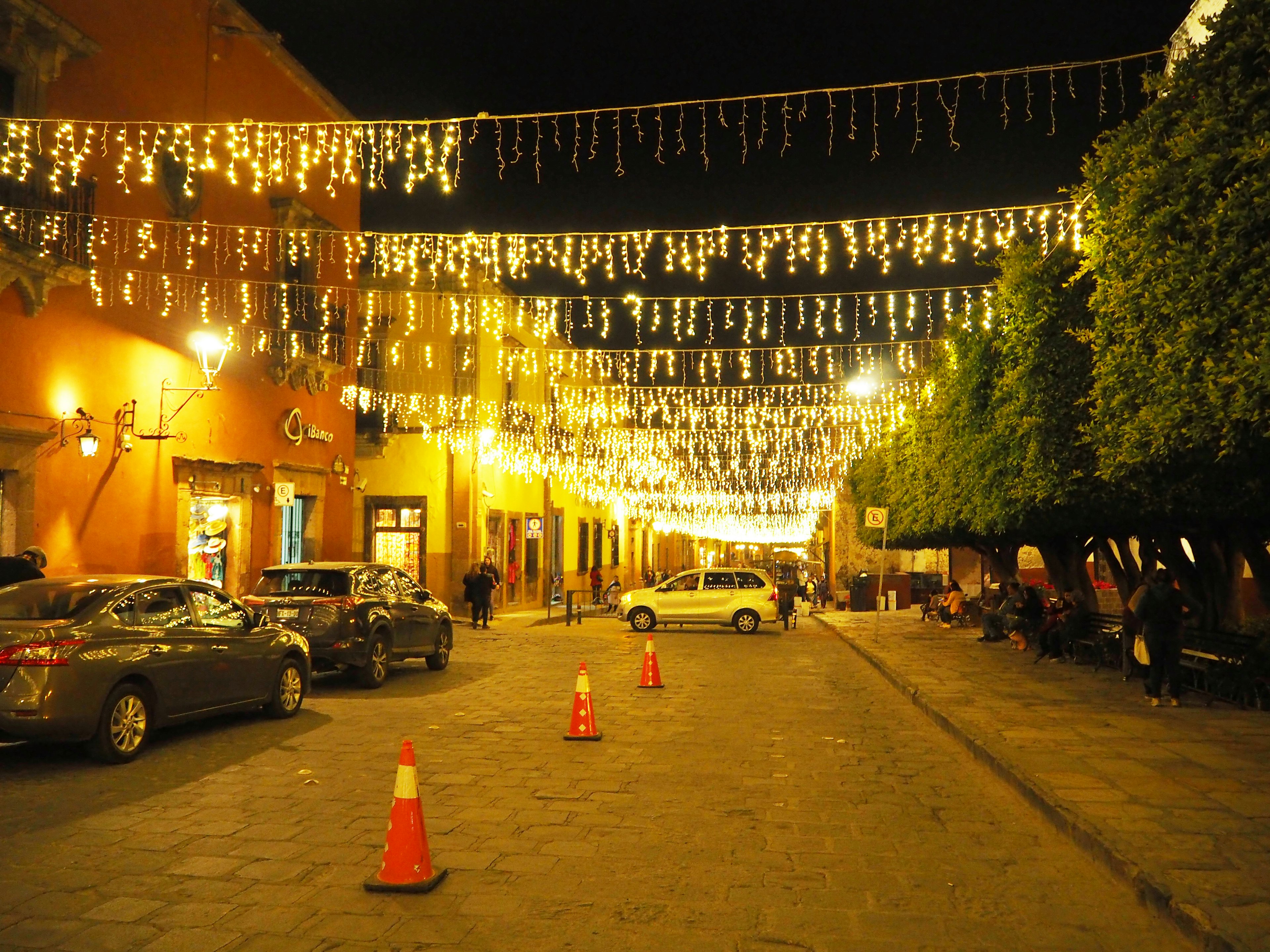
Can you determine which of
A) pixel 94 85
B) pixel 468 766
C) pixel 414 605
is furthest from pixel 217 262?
pixel 468 766

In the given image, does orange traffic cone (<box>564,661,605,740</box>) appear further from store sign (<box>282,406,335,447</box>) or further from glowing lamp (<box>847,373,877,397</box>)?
glowing lamp (<box>847,373,877,397</box>)

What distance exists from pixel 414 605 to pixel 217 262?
344 inches

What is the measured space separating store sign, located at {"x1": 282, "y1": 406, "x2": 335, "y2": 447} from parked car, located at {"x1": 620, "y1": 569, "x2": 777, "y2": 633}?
8971 millimetres

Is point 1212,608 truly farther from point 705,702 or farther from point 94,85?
point 94,85

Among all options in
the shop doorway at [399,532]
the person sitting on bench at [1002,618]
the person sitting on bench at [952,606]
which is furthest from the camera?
the shop doorway at [399,532]

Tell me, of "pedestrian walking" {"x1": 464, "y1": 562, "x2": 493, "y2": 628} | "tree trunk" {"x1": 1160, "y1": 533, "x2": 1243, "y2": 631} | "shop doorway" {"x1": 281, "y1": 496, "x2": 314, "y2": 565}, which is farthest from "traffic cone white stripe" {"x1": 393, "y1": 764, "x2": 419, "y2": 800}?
"pedestrian walking" {"x1": 464, "y1": 562, "x2": 493, "y2": 628}

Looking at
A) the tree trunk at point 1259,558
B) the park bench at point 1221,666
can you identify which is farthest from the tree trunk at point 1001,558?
the park bench at point 1221,666

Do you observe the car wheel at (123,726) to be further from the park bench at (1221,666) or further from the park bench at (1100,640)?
the park bench at (1100,640)

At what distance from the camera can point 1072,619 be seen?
16.9 metres

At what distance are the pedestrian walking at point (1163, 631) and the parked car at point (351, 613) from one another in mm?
9625

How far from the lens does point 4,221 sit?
1344 cm

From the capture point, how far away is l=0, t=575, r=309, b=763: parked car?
7.90 metres

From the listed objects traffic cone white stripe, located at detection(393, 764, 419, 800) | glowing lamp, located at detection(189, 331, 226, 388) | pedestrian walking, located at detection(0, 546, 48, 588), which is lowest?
traffic cone white stripe, located at detection(393, 764, 419, 800)

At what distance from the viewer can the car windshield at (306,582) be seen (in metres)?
13.7
